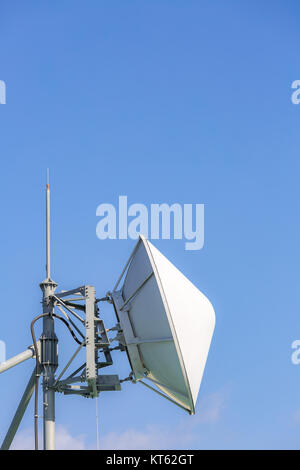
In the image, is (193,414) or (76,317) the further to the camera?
(76,317)

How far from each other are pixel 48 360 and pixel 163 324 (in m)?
5.44

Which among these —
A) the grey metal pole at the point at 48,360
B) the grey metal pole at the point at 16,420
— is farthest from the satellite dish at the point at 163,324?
the grey metal pole at the point at 16,420

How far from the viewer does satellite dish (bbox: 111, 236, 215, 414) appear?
25.2 m

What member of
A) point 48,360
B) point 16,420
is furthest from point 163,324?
→ point 16,420

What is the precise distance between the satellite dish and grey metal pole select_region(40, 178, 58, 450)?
269 cm

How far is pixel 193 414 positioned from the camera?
86.8 feet

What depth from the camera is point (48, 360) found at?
28.4 m

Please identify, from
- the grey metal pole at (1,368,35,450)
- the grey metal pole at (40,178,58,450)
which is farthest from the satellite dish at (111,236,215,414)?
the grey metal pole at (1,368,35,450)

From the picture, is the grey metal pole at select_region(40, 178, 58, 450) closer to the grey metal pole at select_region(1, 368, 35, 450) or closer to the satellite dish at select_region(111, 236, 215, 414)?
the grey metal pole at select_region(1, 368, 35, 450)

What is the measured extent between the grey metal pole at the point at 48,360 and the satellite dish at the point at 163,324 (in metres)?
2.69

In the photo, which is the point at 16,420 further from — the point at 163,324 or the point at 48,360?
the point at 163,324

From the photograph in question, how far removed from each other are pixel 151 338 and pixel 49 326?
4645 millimetres
